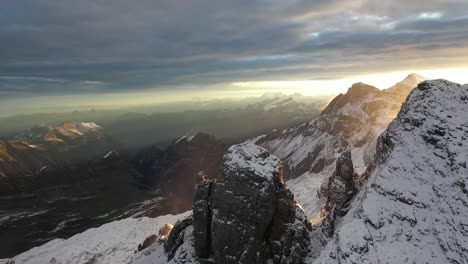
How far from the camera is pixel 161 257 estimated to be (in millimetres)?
103375

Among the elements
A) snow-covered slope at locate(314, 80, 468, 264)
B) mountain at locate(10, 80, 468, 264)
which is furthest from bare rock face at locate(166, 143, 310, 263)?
snow-covered slope at locate(314, 80, 468, 264)

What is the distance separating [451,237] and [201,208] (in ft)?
180

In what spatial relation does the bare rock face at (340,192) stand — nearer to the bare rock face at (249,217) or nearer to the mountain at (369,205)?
the mountain at (369,205)

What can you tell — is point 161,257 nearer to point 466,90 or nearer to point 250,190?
point 250,190

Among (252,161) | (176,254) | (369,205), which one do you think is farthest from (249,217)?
(176,254)

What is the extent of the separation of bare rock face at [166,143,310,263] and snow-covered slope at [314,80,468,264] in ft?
51.8

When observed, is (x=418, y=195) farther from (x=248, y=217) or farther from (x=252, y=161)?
(x=252, y=161)

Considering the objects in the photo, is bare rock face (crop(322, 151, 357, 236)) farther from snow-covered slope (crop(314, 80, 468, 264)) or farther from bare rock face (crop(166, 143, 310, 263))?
bare rock face (crop(166, 143, 310, 263))

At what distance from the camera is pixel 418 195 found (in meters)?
68.1

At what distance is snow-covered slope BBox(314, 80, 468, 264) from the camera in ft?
203

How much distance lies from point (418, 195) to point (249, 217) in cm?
3533

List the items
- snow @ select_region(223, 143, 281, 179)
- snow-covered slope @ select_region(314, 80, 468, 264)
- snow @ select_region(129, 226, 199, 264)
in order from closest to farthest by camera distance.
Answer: snow-covered slope @ select_region(314, 80, 468, 264) → snow @ select_region(223, 143, 281, 179) → snow @ select_region(129, 226, 199, 264)

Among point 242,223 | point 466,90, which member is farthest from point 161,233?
point 466,90

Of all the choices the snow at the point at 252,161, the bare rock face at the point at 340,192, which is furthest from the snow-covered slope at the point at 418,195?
the snow at the point at 252,161
